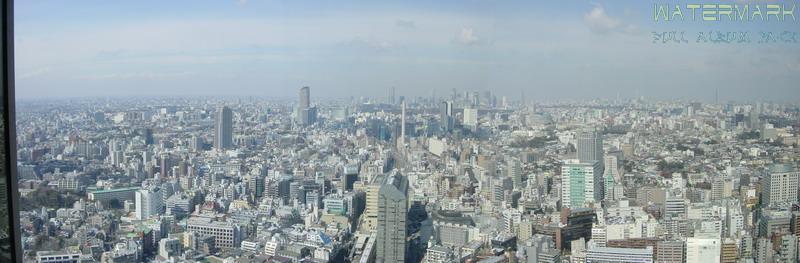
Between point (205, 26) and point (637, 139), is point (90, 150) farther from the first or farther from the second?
point (637, 139)

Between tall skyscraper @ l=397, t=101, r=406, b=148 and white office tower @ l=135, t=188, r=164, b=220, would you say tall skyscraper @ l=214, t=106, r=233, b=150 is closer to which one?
white office tower @ l=135, t=188, r=164, b=220

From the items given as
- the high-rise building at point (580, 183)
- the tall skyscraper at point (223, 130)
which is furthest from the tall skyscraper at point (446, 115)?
the tall skyscraper at point (223, 130)

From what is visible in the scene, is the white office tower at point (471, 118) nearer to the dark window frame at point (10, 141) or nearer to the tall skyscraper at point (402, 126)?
the tall skyscraper at point (402, 126)

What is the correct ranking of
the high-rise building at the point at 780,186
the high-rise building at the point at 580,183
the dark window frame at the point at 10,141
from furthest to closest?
the high-rise building at the point at 580,183
the high-rise building at the point at 780,186
the dark window frame at the point at 10,141

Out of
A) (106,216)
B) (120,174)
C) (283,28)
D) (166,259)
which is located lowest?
(166,259)

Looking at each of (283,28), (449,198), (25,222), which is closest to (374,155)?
(449,198)

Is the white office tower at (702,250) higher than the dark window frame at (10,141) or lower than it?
lower

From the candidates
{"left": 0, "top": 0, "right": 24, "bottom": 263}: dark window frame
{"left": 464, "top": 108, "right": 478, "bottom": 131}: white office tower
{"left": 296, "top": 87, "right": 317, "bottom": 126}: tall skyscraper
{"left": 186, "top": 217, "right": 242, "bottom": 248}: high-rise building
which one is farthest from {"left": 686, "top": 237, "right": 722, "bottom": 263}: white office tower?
{"left": 0, "top": 0, "right": 24, "bottom": 263}: dark window frame
